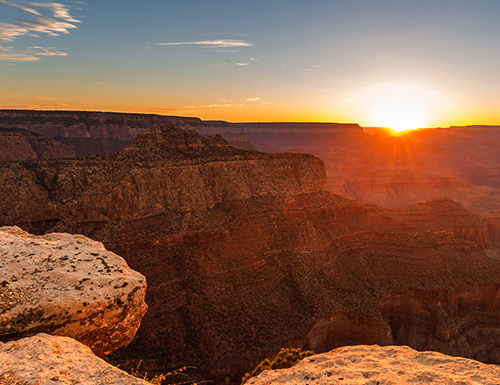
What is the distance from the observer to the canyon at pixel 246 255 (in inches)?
1251

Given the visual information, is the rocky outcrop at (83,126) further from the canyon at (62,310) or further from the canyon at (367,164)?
the canyon at (62,310)

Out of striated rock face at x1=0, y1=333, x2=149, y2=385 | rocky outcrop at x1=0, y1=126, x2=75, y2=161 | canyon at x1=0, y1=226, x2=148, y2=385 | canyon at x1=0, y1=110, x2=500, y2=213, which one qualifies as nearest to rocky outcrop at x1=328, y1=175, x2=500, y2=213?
canyon at x1=0, y1=110, x2=500, y2=213

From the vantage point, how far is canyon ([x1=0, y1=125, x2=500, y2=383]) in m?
31.8

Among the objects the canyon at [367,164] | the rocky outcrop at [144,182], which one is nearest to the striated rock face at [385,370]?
the rocky outcrop at [144,182]

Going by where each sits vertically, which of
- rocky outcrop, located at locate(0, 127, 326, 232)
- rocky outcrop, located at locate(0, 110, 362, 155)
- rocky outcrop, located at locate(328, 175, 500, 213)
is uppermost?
rocky outcrop, located at locate(0, 110, 362, 155)

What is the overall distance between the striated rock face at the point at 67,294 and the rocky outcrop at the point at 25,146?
94341mm

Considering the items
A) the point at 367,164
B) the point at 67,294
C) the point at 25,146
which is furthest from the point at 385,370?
the point at 367,164

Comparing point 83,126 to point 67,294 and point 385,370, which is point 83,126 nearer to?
point 67,294

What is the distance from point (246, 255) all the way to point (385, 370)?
30.7 metres

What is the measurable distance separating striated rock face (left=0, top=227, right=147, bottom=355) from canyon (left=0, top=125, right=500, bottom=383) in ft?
68.6

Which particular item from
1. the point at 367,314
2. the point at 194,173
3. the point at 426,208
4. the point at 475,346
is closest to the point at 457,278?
the point at 475,346

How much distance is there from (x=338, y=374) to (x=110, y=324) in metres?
5.84

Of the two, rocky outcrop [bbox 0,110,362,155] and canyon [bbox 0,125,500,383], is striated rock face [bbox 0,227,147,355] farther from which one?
rocky outcrop [bbox 0,110,362,155]

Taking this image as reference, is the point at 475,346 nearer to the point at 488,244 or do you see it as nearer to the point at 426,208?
the point at 426,208
